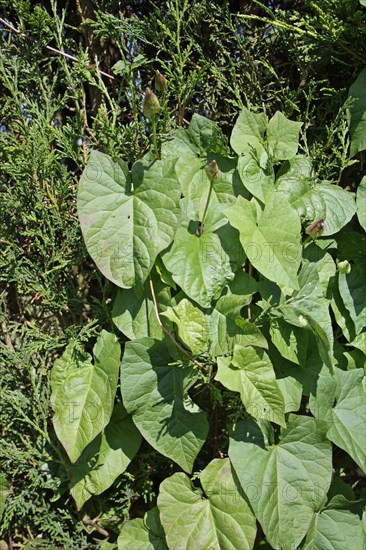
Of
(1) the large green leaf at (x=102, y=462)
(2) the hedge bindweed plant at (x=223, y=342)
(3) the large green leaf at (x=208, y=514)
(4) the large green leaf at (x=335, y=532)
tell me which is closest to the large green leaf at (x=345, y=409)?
(2) the hedge bindweed plant at (x=223, y=342)

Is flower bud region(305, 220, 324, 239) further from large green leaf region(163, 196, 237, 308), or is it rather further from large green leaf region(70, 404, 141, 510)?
large green leaf region(70, 404, 141, 510)

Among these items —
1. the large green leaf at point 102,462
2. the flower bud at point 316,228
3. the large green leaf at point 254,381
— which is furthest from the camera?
the large green leaf at point 102,462

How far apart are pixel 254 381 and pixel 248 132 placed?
744 mm

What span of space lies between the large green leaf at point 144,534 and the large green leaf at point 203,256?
68cm

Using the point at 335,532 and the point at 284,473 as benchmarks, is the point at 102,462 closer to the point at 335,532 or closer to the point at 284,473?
the point at 284,473

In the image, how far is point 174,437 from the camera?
1489 mm

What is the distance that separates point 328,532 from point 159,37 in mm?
1564

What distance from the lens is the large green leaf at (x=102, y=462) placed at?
1571 mm

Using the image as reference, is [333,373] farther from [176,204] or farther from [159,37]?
[159,37]

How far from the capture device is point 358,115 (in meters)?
1.63

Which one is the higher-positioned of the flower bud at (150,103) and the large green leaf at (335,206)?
the flower bud at (150,103)

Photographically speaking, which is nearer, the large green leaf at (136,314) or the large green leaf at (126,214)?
the large green leaf at (126,214)

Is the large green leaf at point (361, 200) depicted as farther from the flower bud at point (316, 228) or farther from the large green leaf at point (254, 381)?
the large green leaf at point (254, 381)

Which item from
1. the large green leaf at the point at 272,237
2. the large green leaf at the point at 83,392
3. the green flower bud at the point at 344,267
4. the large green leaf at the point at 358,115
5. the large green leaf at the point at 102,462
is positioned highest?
the large green leaf at the point at 358,115
